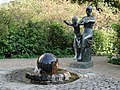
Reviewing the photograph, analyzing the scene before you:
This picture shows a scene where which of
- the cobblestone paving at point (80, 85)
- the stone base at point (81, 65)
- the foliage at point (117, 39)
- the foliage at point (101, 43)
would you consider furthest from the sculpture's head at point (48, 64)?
the foliage at point (101, 43)

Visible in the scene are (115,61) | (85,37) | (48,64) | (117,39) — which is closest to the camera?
(48,64)

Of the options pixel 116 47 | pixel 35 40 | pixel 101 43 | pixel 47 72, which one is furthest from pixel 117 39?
pixel 47 72

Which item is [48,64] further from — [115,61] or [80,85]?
[115,61]

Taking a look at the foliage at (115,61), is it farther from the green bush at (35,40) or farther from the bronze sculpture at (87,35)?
the green bush at (35,40)

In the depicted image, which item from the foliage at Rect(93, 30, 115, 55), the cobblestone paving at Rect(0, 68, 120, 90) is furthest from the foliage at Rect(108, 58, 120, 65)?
the cobblestone paving at Rect(0, 68, 120, 90)

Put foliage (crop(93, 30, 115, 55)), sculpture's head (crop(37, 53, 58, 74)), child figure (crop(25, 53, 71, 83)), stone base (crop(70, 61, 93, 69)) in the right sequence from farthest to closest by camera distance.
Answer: foliage (crop(93, 30, 115, 55)), stone base (crop(70, 61, 93, 69)), sculpture's head (crop(37, 53, 58, 74)), child figure (crop(25, 53, 71, 83))

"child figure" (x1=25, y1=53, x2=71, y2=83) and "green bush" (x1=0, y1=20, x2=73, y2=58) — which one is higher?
"green bush" (x1=0, y1=20, x2=73, y2=58)

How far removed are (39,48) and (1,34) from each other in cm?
179

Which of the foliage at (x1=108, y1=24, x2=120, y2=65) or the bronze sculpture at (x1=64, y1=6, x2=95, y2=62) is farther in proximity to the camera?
the foliage at (x1=108, y1=24, x2=120, y2=65)

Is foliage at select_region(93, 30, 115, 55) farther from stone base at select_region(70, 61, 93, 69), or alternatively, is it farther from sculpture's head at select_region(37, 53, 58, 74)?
sculpture's head at select_region(37, 53, 58, 74)

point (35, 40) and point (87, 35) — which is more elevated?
point (87, 35)

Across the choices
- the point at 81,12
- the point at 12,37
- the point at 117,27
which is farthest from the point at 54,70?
the point at 81,12


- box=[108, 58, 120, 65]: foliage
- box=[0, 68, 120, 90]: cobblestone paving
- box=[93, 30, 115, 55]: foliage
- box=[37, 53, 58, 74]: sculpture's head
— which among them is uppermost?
box=[93, 30, 115, 55]: foliage

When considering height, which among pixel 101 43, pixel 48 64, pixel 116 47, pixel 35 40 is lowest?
pixel 48 64
